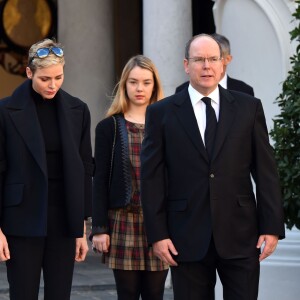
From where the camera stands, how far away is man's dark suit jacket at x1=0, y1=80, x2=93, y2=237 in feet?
19.5

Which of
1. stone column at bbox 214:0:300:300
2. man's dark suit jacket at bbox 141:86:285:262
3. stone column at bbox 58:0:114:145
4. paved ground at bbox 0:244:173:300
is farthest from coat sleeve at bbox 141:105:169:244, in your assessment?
stone column at bbox 58:0:114:145

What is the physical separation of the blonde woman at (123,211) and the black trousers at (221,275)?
1.17m

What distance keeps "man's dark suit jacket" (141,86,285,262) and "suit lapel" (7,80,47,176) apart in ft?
1.79

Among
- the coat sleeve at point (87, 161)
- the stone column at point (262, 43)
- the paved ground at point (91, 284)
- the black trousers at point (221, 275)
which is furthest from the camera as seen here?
the paved ground at point (91, 284)

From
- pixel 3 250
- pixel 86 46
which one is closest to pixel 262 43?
pixel 3 250

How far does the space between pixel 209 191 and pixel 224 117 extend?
0.40 meters

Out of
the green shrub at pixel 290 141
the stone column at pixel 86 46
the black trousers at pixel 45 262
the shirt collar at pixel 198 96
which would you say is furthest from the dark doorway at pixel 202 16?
the black trousers at pixel 45 262

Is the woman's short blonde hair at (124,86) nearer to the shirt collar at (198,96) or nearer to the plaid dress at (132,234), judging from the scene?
the plaid dress at (132,234)

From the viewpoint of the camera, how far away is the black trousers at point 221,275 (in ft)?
18.7

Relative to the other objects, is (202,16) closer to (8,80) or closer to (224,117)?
(8,80)

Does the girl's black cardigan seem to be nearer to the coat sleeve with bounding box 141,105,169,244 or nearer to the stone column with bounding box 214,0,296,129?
the coat sleeve with bounding box 141,105,169,244

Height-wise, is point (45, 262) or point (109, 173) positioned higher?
point (109, 173)

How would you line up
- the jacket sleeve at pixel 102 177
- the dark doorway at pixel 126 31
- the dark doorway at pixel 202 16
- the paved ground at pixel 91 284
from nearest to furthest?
the jacket sleeve at pixel 102 177, the paved ground at pixel 91 284, the dark doorway at pixel 202 16, the dark doorway at pixel 126 31

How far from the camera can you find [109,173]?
7059 millimetres
